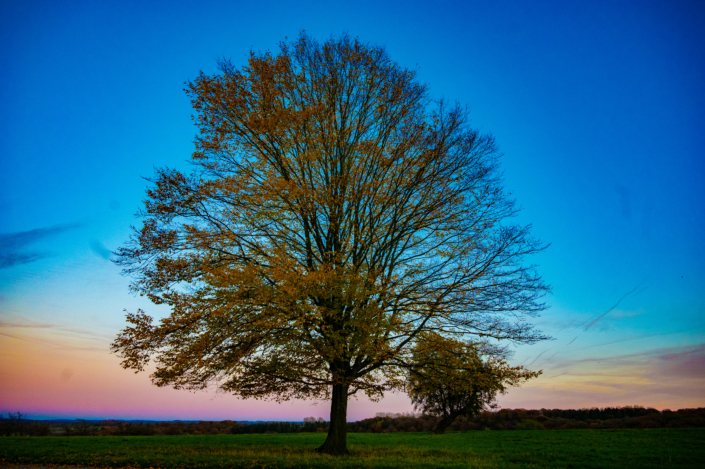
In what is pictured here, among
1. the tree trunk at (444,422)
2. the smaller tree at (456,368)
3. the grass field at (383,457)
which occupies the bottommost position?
the tree trunk at (444,422)

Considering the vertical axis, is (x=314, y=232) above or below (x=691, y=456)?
above

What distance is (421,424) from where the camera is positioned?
42.4 meters

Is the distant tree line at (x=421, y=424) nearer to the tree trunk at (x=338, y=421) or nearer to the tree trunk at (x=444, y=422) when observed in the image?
the tree trunk at (x=444, y=422)

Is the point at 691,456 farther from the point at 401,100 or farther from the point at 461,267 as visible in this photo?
the point at 401,100

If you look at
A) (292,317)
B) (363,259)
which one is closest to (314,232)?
(363,259)

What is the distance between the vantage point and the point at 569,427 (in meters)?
34.5

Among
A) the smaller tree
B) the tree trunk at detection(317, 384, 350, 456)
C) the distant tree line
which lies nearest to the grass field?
the tree trunk at detection(317, 384, 350, 456)

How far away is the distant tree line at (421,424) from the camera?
2792 centimetres

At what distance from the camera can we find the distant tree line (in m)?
27.9

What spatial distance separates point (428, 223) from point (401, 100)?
523cm

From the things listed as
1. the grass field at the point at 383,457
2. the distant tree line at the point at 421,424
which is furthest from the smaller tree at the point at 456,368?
the distant tree line at the point at 421,424

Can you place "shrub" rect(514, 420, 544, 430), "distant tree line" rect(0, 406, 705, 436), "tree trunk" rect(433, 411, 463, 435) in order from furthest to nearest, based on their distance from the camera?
"tree trunk" rect(433, 411, 463, 435) → "shrub" rect(514, 420, 544, 430) → "distant tree line" rect(0, 406, 705, 436)

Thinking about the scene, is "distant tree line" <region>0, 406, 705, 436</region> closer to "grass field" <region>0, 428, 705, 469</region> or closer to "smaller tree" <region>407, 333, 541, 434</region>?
"grass field" <region>0, 428, 705, 469</region>

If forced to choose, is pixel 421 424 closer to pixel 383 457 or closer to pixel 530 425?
pixel 530 425
